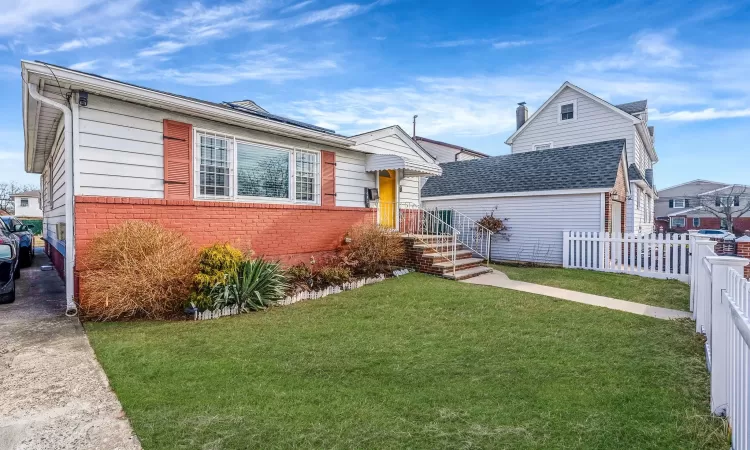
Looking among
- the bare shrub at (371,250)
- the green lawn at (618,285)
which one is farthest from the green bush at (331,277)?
the green lawn at (618,285)

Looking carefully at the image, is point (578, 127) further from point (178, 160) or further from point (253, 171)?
point (178, 160)

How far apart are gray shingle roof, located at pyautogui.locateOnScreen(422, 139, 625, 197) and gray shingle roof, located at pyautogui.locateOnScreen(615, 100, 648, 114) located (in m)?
8.87

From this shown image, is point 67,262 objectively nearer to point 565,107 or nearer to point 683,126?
point 565,107

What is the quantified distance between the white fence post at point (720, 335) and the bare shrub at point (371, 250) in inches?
263

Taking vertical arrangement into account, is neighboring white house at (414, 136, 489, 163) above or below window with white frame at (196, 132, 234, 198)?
above

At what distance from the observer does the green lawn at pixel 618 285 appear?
7.47 meters

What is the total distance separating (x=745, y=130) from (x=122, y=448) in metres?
41.6

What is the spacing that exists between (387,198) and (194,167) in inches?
241

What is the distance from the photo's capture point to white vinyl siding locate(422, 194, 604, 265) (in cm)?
1241

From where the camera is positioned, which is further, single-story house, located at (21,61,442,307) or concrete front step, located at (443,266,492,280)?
concrete front step, located at (443,266,492,280)

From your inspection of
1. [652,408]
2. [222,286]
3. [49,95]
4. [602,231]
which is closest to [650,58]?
[602,231]

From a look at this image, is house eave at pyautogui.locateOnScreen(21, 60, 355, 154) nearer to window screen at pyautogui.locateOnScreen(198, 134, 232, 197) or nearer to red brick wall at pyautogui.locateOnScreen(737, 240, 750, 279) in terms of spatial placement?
window screen at pyautogui.locateOnScreen(198, 134, 232, 197)

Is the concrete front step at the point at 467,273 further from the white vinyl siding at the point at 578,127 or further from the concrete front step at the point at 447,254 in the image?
the white vinyl siding at the point at 578,127

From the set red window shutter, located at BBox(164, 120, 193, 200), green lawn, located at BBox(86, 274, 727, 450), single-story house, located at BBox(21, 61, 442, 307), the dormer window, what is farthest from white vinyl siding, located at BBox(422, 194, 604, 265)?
red window shutter, located at BBox(164, 120, 193, 200)
